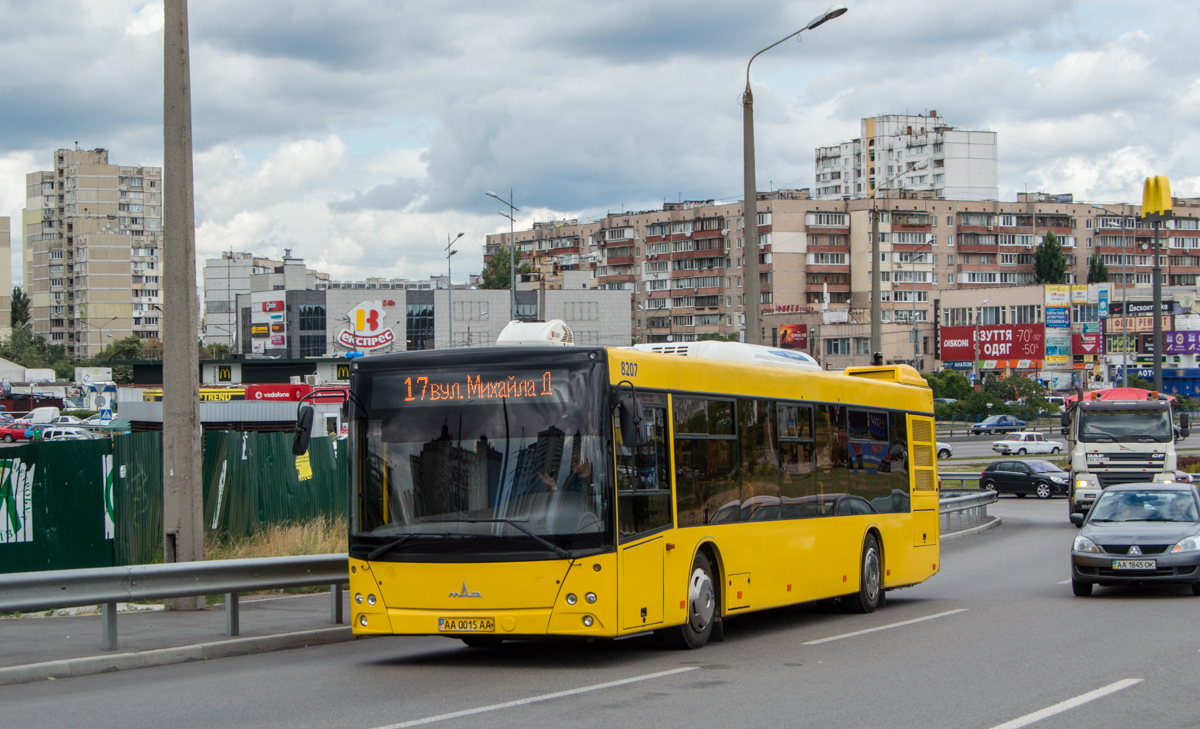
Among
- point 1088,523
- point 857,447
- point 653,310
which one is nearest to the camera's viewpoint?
point 857,447

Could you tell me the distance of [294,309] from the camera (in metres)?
124

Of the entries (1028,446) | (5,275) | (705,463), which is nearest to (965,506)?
(705,463)

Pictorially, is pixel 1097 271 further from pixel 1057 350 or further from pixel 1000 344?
pixel 1000 344

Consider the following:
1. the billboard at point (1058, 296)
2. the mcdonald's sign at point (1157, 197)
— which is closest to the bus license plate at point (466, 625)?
the mcdonald's sign at point (1157, 197)

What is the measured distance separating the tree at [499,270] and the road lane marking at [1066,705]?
134m

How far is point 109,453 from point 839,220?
124m

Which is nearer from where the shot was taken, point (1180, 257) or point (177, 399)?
point (177, 399)

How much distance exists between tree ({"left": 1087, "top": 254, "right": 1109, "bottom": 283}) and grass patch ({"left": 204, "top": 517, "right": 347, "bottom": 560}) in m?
135

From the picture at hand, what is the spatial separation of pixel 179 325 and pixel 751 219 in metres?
8.84

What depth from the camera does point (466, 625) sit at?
10344mm

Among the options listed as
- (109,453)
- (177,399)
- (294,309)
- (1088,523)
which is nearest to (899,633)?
(1088,523)

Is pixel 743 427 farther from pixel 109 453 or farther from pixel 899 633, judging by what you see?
pixel 109 453

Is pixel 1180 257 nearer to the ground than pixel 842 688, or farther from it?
farther from it

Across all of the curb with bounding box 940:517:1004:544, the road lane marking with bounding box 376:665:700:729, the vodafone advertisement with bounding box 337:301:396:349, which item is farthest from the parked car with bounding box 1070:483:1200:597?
the vodafone advertisement with bounding box 337:301:396:349
